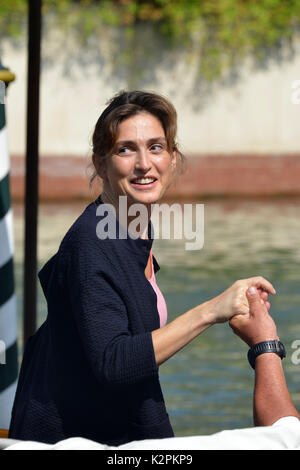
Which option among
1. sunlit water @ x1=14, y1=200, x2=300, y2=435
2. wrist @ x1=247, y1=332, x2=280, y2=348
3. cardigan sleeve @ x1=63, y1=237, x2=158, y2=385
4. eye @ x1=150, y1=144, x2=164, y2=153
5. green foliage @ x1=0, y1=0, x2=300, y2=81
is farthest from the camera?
green foliage @ x1=0, y1=0, x2=300, y2=81

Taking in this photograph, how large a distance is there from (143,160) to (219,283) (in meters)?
7.17

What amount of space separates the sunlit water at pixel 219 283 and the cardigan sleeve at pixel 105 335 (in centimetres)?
333

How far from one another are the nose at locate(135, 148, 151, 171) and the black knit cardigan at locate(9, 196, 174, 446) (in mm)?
126

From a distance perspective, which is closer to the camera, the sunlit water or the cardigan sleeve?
the cardigan sleeve

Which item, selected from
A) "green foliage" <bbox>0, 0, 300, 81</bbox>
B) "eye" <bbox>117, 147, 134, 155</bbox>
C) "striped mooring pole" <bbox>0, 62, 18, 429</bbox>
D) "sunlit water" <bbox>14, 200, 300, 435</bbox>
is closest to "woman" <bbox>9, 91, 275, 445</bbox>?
"eye" <bbox>117, 147, 134, 155</bbox>

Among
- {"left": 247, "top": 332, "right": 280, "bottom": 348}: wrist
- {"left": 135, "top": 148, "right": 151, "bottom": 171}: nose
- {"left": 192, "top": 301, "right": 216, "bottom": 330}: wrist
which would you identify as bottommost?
{"left": 247, "top": 332, "right": 280, "bottom": 348}: wrist

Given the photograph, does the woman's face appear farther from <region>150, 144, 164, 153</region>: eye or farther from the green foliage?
the green foliage

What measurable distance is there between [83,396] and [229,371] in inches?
174

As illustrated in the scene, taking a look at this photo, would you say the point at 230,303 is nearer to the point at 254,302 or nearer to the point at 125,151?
the point at 254,302

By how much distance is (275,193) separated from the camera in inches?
655

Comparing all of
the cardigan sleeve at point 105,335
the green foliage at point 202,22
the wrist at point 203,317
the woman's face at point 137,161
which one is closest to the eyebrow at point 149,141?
the woman's face at point 137,161

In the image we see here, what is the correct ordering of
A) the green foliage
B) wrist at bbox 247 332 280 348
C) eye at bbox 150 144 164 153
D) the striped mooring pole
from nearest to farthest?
wrist at bbox 247 332 280 348 < eye at bbox 150 144 164 153 < the striped mooring pole < the green foliage

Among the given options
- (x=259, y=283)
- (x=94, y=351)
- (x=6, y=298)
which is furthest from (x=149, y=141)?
(x=6, y=298)

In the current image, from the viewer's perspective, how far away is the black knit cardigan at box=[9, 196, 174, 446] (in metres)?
2.10
